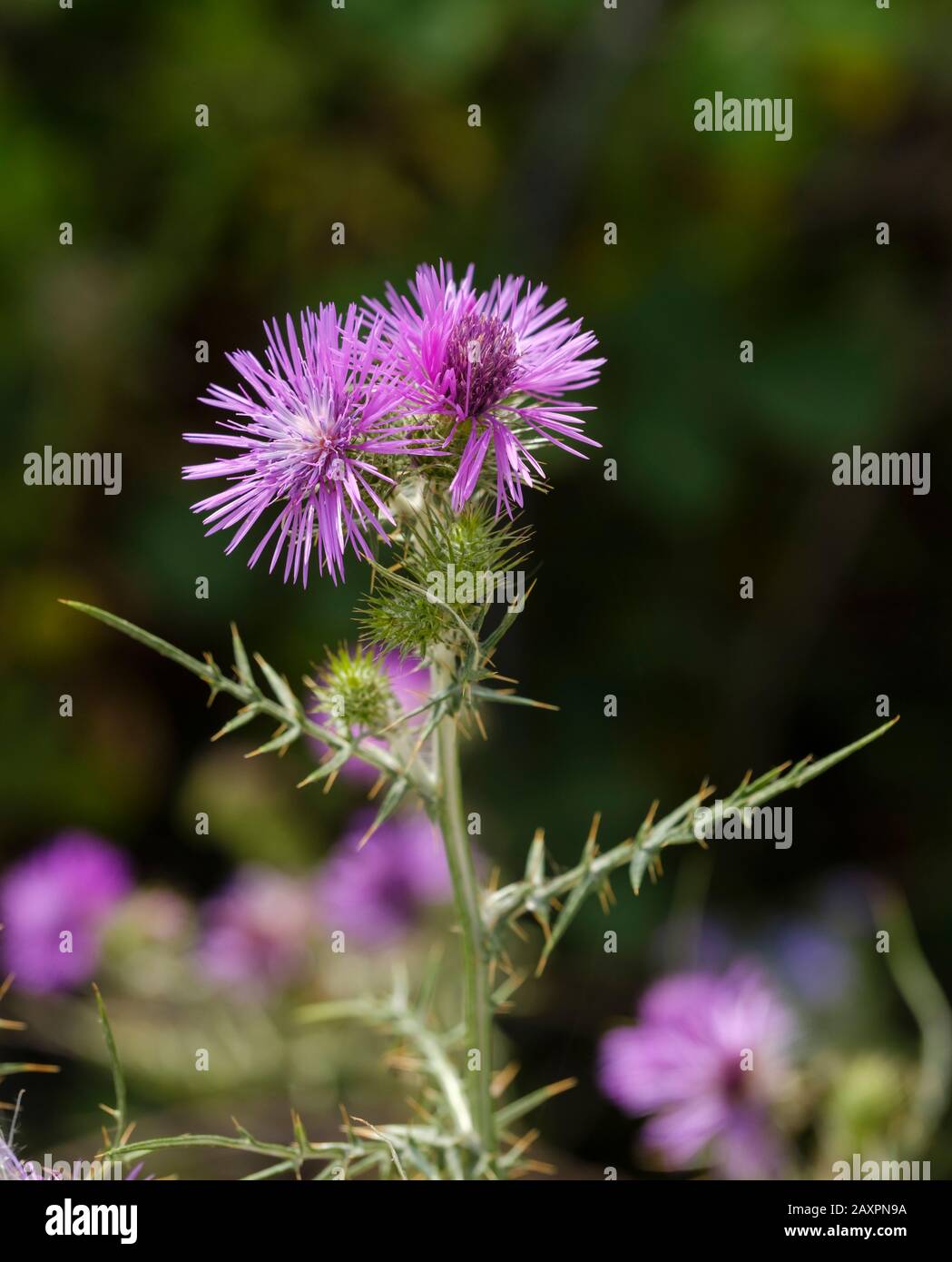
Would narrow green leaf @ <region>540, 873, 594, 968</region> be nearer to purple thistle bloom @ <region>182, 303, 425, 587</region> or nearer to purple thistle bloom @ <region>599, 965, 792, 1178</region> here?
purple thistle bloom @ <region>182, 303, 425, 587</region>

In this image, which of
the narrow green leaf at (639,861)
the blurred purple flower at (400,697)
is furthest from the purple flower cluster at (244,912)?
the narrow green leaf at (639,861)

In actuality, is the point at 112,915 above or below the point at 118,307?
below

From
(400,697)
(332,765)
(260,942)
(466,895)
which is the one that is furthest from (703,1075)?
(332,765)

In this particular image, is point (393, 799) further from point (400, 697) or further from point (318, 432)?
point (400, 697)

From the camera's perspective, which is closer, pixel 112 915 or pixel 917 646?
pixel 112 915

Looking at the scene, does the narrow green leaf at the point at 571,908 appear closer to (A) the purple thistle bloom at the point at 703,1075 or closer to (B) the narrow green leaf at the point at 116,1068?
(B) the narrow green leaf at the point at 116,1068

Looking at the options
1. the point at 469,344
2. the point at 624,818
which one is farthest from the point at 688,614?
the point at 469,344

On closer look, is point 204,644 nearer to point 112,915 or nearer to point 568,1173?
point 112,915
